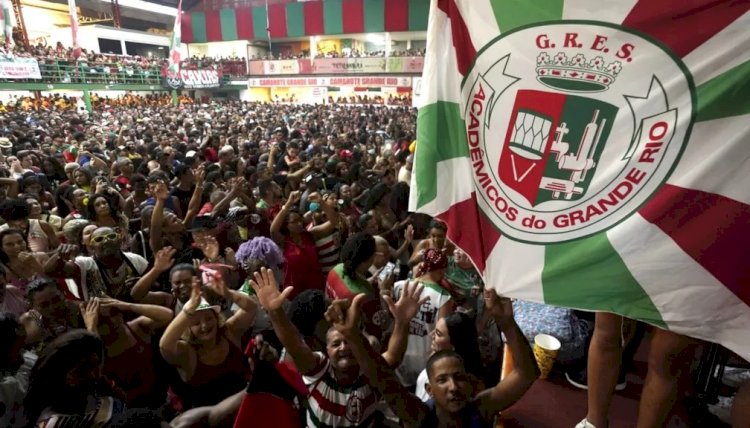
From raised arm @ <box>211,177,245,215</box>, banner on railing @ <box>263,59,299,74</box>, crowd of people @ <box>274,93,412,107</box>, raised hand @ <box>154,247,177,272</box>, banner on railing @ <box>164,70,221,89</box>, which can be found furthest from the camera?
banner on railing @ <box>263,59,299,74</box>

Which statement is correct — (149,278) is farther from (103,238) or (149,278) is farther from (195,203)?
(195,203)

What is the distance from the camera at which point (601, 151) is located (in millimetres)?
1527

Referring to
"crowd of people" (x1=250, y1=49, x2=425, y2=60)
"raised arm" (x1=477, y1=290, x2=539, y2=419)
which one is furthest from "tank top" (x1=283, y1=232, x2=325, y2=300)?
"crowd of people" (x1=250, y1=49, x2=425, y2=60)

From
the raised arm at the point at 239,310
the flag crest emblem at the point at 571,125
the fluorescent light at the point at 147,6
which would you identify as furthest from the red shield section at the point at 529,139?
the fluorescent light at the point at 147,6

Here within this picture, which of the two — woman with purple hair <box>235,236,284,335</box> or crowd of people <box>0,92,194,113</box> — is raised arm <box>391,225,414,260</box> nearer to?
woman with purple hair <box>235,236,284,335</box>

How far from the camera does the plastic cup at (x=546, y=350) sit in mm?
2336

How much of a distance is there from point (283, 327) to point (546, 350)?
1.43 m

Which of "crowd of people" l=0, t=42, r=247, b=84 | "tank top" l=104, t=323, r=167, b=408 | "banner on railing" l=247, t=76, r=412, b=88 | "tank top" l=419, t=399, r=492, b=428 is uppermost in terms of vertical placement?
"crowd of people" l=0, t=42, r=247, b=84

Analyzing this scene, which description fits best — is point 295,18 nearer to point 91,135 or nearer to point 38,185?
point 91,135

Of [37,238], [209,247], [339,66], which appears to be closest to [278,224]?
[209,247]

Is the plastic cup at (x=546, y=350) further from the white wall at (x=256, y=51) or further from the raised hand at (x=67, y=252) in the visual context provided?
the white wall at (x=256, y=51)

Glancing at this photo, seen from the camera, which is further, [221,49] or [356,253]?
[221,49]

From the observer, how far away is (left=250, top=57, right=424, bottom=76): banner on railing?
78.8ft

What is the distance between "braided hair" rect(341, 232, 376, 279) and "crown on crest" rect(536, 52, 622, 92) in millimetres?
1327
